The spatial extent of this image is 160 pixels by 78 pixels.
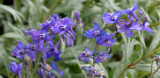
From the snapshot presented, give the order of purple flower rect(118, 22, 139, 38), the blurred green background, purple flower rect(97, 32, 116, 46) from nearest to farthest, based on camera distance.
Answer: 1. purple flower rect(118, 22, 139, 38)
2. purple flower rect(97, 32, 116, 46)
3. the blurred green background

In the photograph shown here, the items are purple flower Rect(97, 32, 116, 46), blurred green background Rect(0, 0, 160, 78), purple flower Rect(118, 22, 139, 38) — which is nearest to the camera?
purple flower Rect(118, 22, 139, 38)

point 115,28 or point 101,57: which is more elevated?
point 115,28

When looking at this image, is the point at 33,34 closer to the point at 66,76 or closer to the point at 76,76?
the point at 66,76

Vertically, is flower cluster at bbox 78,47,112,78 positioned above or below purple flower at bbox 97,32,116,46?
below

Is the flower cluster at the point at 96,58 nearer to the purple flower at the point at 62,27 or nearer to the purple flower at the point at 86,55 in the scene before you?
the purple flower at the point at 86,55

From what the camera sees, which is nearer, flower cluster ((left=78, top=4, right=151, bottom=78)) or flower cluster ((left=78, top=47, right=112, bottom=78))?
flower cluster ((left=78, top=4, right=151, bottom=78))

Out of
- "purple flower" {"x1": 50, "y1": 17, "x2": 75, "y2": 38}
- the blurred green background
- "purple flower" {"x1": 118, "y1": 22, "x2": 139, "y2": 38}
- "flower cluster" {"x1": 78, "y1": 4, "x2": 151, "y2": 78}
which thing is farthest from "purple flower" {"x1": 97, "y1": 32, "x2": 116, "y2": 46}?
the blurred green background

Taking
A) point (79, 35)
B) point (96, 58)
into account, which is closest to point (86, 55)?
point (96, 58)

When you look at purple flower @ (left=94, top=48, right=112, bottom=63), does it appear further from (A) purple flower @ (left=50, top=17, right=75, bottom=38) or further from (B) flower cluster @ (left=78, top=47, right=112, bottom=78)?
(A) purple flower @ (left=50, top=17, right=75, bottom=38)

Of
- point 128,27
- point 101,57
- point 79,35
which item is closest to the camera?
point 128,27

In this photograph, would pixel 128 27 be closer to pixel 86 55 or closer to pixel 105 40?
pixel 105 40

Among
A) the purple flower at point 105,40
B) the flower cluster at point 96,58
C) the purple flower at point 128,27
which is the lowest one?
the flower cluster at point 96,58

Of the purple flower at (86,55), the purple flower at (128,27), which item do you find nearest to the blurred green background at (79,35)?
the purple flower at (86,55)
